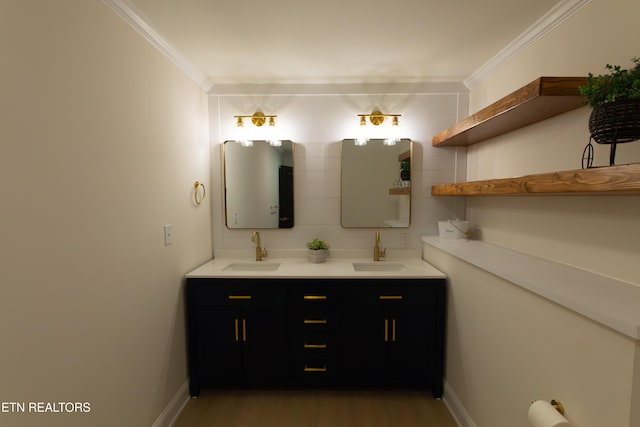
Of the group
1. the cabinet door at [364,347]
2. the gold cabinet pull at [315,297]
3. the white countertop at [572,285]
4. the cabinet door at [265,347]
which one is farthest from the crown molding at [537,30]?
the cabinet door at [265,347]

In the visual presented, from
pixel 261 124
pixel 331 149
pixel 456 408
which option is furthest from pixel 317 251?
pixel 456 408

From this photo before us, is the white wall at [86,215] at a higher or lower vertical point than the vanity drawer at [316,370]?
higher

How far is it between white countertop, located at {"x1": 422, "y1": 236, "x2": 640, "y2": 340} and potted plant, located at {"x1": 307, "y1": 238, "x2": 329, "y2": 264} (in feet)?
3.49

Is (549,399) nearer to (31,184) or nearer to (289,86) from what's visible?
(31,184)

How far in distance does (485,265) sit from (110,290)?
1946 mm

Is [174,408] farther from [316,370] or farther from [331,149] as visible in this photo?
[331,149]

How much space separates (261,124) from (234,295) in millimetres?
1477

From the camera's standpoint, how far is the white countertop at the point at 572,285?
0.81 m

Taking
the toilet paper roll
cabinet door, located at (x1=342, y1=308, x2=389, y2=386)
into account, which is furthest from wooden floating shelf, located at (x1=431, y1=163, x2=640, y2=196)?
cabinet door, located at (x1=342, y1=308, x2=389, y2=386)

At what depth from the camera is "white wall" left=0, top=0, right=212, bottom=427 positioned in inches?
34.5

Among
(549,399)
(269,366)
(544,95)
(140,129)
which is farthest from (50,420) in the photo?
(544,95)

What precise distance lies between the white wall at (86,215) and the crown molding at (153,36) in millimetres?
49

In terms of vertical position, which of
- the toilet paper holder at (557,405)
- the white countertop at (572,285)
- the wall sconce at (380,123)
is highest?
the wall sconce at (380,123)

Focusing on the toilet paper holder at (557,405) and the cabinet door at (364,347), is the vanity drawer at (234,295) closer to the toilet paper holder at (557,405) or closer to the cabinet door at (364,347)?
the cabinet door at (364,347)
